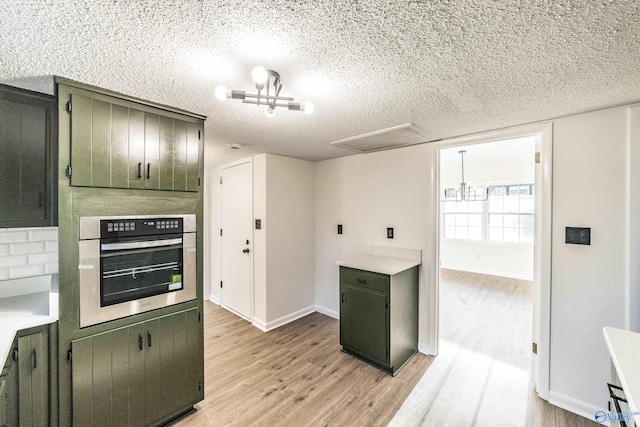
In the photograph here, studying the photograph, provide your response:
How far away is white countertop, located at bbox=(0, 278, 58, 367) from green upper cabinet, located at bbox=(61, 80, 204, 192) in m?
0.75

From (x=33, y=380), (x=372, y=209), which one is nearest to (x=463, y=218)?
(x=372, y=209)

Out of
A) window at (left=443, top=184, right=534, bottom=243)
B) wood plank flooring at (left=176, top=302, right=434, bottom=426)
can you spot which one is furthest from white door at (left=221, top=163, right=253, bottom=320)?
window at (left=443, top=184, right=534, bottom=243)

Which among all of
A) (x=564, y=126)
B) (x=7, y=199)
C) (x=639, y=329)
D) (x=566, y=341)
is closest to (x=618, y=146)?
(x=564, y=126)

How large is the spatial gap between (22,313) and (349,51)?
2279mm

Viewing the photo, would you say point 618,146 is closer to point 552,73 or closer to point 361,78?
point 552,73

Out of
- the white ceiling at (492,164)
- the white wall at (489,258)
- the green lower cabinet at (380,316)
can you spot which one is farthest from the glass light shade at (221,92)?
the white wall at (489,258)

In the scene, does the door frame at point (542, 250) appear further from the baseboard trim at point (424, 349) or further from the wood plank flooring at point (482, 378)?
the baseboard trim at point (424, 349)

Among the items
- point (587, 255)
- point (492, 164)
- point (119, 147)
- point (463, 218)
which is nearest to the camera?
point (119, 147)

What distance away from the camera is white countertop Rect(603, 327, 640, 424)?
2.89ft

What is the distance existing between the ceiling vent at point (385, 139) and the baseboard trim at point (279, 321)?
2.33m

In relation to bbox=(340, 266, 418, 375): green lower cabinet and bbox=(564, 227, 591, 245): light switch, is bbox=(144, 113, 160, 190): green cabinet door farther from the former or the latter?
bbox=(564, 227, 591, 245): light switch

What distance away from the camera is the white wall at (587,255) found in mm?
1831

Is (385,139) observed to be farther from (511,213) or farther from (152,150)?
(511,213)

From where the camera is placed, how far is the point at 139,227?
170 cm
